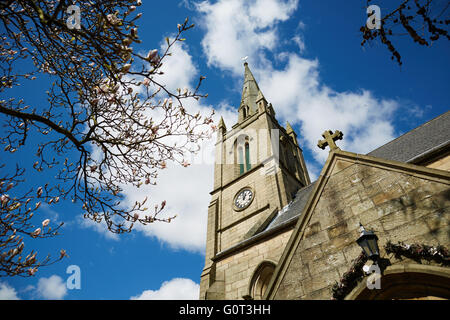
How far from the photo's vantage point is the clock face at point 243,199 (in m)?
18.7

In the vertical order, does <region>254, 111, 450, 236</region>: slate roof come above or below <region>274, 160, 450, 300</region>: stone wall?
above

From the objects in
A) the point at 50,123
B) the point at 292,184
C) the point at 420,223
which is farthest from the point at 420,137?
the point at 50,123

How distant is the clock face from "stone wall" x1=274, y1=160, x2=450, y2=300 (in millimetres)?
13592

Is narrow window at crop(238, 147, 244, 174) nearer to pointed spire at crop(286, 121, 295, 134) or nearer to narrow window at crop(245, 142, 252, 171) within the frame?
narrow window at crop(245, 142, 252, 171)

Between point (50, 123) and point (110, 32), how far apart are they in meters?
1.88

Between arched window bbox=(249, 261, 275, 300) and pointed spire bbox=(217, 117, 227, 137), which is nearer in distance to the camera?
arched window bbox=(249, 261, 275, 300)

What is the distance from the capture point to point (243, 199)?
19.4 meters

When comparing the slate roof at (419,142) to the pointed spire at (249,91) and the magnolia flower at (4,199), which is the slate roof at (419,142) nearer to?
the magnolia flower at (4,199)

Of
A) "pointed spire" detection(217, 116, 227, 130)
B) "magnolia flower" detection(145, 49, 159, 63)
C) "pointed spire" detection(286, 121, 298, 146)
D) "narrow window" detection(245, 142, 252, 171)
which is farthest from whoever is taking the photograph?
"pointed spire" detection(217, 116, 227, 130)

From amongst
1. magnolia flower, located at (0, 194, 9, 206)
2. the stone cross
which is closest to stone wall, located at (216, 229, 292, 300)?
the stone cross

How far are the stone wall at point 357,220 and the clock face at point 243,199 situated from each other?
44.6ft

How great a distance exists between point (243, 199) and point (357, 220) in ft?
49.2

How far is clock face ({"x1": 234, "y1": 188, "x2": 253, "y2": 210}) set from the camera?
18.7 metres
